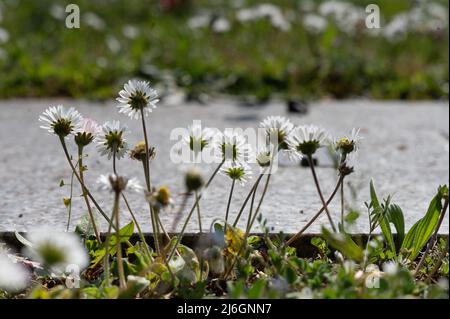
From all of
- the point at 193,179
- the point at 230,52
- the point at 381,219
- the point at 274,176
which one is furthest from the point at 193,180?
the point at 230,52

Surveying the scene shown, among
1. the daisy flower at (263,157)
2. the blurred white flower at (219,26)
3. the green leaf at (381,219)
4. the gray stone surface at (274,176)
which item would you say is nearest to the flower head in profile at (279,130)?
the daisy flower at (263,157)

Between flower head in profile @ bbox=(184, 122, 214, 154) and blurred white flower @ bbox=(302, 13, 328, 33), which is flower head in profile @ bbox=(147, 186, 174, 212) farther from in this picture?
blurred white flower @ bbox=(302, 13, 328, 33)

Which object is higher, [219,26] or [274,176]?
[219,26]

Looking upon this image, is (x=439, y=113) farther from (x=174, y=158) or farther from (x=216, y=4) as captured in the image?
(x=216, y=4)

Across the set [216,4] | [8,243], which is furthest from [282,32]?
[8,243]

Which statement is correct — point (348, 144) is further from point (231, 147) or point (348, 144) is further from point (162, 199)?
point (162, 199)

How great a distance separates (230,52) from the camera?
5.00 m

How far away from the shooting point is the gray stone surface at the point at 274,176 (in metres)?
2.08

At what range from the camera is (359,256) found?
1.35 metres

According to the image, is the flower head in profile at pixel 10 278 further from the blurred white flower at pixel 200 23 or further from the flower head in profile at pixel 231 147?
the blurred white flower at pixel 200 23

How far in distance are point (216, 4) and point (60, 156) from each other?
14.7 ft

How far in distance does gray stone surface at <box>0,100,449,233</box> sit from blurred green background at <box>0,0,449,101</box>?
0.99ft

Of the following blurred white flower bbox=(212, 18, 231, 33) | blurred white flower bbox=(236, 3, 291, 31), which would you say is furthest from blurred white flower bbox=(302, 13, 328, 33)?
blurred white flower bbox=(212, 18, 231, 33)

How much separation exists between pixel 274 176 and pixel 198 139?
41.2 inches
